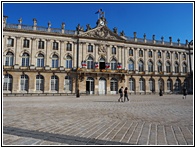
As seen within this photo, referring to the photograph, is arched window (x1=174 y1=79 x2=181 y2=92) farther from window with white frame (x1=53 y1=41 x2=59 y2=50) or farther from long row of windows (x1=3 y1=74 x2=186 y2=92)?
window with white frame (x1=53 y1=41 x2=59 y2=50)

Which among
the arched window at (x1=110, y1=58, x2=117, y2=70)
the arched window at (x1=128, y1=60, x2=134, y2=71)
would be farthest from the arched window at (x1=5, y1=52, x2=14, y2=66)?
the arched window at (x1=128, y1=60, x2=134, y2=71)

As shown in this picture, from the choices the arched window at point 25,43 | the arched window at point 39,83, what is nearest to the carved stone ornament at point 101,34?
the arched window at point 25,43

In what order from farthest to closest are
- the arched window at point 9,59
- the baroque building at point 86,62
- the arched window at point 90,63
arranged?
the arched window at point 90,63
the baroque building at point 86,62
the arched window at point 9,59

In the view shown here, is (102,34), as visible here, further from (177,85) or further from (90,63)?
(177,85)

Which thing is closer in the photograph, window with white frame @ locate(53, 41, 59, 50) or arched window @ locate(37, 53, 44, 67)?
arched window @ locate(37, 53, 44, 67)

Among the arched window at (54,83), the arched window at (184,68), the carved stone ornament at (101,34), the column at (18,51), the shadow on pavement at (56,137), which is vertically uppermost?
the carved stone ornament at (101,34)

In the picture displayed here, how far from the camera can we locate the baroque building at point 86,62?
3178 centimetres

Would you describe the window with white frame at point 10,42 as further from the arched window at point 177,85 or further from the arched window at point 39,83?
the arched window at point 177,85

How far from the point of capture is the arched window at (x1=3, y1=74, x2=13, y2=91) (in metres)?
30.6

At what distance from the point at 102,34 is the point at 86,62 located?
738 cm

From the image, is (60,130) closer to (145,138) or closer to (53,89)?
(145,138)

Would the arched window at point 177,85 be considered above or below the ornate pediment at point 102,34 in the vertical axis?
below

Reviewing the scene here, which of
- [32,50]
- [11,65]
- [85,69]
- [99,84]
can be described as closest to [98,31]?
[85,69]

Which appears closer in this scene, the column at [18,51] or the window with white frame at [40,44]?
the column at [18,51]
